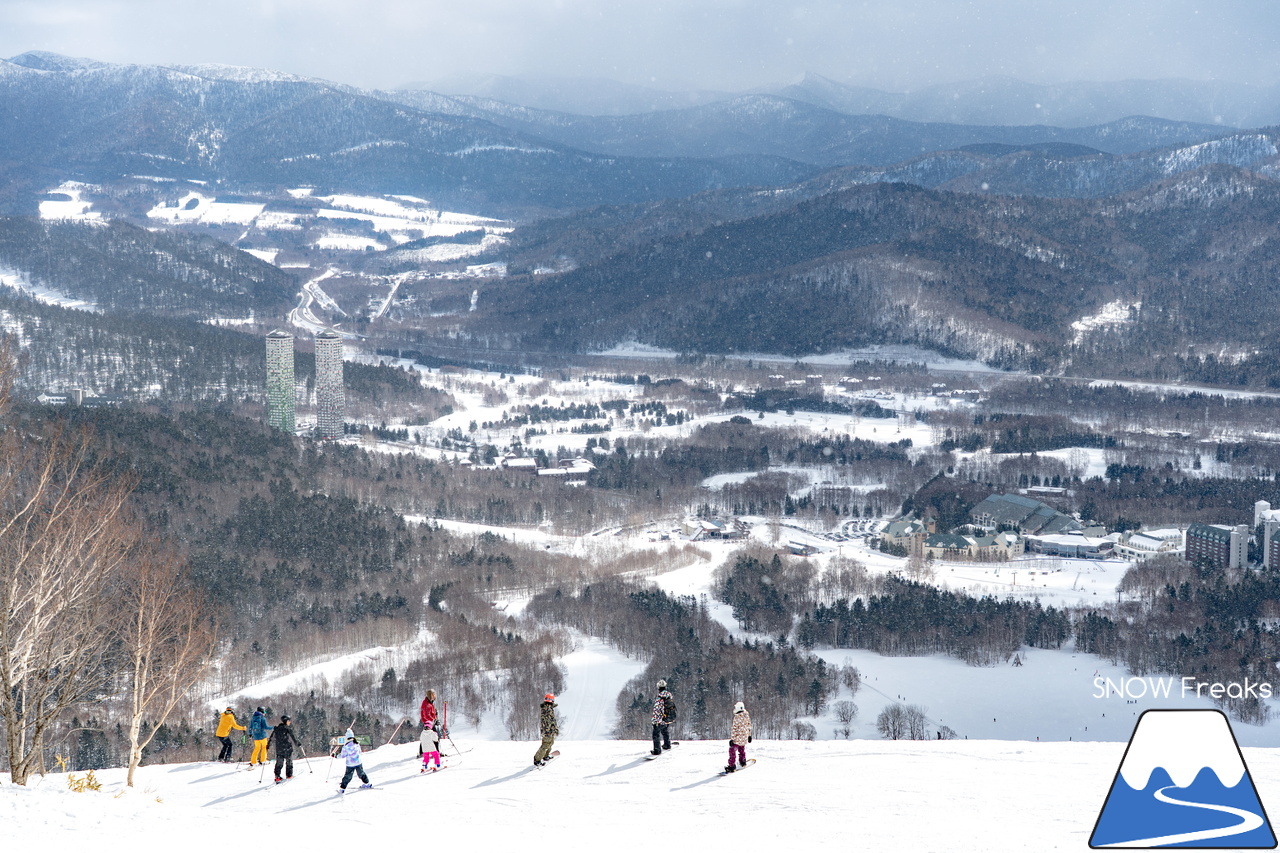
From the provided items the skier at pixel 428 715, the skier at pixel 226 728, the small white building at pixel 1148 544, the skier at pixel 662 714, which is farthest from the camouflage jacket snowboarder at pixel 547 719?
the small white building at pixel 1148 544

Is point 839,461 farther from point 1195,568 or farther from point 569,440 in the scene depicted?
point 1195,568

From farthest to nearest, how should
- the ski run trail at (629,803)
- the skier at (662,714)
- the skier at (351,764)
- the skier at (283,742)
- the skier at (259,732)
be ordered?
1. the skier at (259,732)
2. the skier at (283,742)
3. the skier at (662,714)
4. the skier at (351,764)
5. the ski run trail at (629,803)

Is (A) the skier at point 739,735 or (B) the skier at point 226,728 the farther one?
(B) the skier at point 226,728

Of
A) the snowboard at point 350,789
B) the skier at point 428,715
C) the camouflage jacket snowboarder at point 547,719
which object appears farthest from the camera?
the skier at point 428,715

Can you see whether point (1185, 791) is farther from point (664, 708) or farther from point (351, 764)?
point (351, 764)

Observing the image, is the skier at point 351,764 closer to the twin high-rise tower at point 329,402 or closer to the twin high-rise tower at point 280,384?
the twin high-rise tower at point 329,402

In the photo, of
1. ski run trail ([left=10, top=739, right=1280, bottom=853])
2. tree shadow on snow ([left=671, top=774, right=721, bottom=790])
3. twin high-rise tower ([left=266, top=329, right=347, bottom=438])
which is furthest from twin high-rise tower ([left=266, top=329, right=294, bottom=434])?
tree shadow on snow ([left=671, top=774, right=721, bottom=790])
